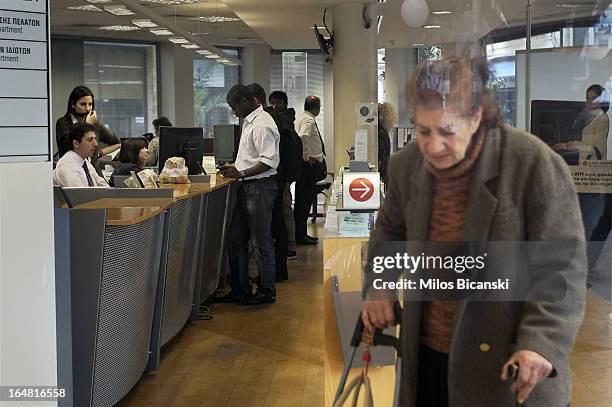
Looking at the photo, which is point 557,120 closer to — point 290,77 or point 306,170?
point 306,170

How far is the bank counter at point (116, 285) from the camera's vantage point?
396 centimetres

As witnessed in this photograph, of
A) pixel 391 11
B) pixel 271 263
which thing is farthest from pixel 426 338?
pixel 271 263

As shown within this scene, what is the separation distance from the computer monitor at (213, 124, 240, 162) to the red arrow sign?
27.4ft

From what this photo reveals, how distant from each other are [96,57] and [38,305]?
14334mm

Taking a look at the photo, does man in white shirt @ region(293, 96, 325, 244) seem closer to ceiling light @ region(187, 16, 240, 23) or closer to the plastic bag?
the plastic bag

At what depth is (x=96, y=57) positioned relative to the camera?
17.2m

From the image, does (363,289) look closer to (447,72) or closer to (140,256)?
(447,72)

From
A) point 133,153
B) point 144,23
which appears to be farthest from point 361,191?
point 144,23

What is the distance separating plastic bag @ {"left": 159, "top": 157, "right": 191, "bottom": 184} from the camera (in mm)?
7328

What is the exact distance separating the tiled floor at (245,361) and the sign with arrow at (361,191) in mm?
1931

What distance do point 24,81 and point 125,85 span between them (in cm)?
1448

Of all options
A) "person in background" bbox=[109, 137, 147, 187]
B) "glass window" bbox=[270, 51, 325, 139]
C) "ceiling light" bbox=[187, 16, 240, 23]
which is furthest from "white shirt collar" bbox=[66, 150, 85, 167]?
"glass window" bbox=[270, 51, 325, 139]

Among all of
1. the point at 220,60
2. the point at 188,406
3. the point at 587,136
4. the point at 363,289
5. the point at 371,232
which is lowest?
the point at 188,406

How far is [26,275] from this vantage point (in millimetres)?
3465
